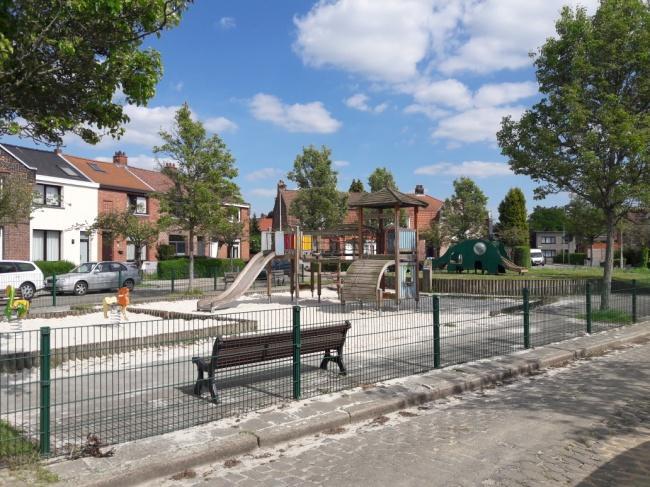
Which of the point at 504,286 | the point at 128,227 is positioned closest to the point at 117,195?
the point at 128,227

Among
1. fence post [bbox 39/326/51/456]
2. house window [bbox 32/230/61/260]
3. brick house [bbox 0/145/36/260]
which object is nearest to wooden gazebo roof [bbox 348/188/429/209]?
fence post [bbox 39/326/51/456]

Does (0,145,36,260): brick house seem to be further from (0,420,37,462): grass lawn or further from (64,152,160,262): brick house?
(0,420,37,462): grass lawn

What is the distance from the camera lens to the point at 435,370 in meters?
8.97

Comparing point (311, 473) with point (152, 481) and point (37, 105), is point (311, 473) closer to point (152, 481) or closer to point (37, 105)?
point (152, 481)

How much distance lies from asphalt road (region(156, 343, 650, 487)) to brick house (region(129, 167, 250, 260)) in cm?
3337

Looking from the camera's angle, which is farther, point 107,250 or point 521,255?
point 521,255

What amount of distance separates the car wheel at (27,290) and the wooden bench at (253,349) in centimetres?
1671

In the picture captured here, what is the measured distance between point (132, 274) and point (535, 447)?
23502mm

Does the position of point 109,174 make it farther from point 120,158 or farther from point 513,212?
point 513,212

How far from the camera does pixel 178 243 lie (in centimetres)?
4328

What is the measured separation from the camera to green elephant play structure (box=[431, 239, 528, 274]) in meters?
31.7

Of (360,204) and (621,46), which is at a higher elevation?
(621,46)

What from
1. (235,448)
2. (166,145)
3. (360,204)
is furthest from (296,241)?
(235,448)

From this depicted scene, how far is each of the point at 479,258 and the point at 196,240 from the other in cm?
2199
